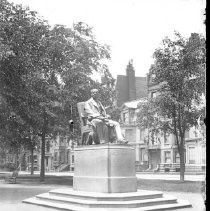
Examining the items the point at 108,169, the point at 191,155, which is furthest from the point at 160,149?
the point at 108,169

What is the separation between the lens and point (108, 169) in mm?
13039

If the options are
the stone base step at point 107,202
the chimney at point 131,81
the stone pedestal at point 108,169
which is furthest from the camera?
the chimney at point 131,81

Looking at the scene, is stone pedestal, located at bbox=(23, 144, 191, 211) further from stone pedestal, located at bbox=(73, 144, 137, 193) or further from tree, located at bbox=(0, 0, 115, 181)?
tree, located at bbox=(0, 0, 115, 181)

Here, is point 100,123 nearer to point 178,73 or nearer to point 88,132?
point 88,132

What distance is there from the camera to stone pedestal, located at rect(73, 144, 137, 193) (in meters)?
13.0

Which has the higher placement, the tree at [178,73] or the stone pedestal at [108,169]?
the tree at [178,73]

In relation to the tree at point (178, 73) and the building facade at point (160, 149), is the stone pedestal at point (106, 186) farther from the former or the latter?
the building facade at point (160, 149)

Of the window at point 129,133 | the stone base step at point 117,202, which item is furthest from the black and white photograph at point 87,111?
the window at point 129,133

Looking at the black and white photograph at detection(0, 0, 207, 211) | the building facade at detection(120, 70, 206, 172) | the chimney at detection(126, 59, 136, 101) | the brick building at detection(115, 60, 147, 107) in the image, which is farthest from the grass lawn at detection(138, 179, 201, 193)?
the chimney at detection(126, 59, 136, 101)

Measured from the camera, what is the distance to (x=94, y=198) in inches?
455

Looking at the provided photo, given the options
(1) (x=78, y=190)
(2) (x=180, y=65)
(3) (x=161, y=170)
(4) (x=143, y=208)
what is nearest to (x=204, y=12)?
(4) (x=143, y=208)

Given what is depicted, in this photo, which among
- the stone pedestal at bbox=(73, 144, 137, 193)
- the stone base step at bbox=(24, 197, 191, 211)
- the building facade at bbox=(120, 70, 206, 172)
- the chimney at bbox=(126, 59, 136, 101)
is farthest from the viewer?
the chimney at bbox=(126, 59, 136, 101)

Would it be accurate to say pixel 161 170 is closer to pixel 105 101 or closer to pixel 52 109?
pixel 105 101

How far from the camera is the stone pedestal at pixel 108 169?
511 inches
